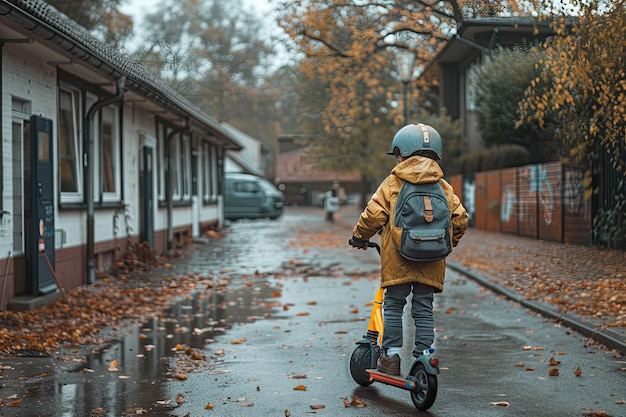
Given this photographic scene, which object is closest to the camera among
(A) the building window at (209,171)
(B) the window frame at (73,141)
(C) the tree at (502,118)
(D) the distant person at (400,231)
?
(D) the distant person at (400,231)

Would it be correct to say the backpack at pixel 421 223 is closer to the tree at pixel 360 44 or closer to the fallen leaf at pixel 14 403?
the fallen leaf at pixel 14 403

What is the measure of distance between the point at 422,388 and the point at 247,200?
130 ft

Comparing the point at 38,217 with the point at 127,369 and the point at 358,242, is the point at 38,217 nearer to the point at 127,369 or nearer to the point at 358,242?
the point at 127,369

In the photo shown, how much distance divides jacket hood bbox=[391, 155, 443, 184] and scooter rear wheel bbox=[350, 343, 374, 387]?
51.4 inches

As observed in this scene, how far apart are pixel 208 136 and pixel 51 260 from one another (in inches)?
709

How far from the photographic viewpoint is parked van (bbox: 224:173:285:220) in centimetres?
4547

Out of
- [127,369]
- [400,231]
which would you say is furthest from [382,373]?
[127,369]

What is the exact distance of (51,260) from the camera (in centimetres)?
1226

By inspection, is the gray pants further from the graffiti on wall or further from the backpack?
the graffiti on wall

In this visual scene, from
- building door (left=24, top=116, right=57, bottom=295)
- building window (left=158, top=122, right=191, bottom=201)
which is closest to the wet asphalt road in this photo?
building door (left=24, top=116, right=57, bottom=295)

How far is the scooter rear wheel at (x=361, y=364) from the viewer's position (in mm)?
6645

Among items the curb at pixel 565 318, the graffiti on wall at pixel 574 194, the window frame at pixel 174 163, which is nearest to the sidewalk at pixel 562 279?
the curb at pixel 565 318

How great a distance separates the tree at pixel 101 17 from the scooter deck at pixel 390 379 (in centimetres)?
1855

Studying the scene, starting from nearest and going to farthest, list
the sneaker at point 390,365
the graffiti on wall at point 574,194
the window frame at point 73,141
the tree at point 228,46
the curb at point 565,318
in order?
the sneaker at point 390,365 < the curb at point 565,318 < the window frame at point 73,141 < the graffiti on wall at point 574,194 < the tree at point 228,46
